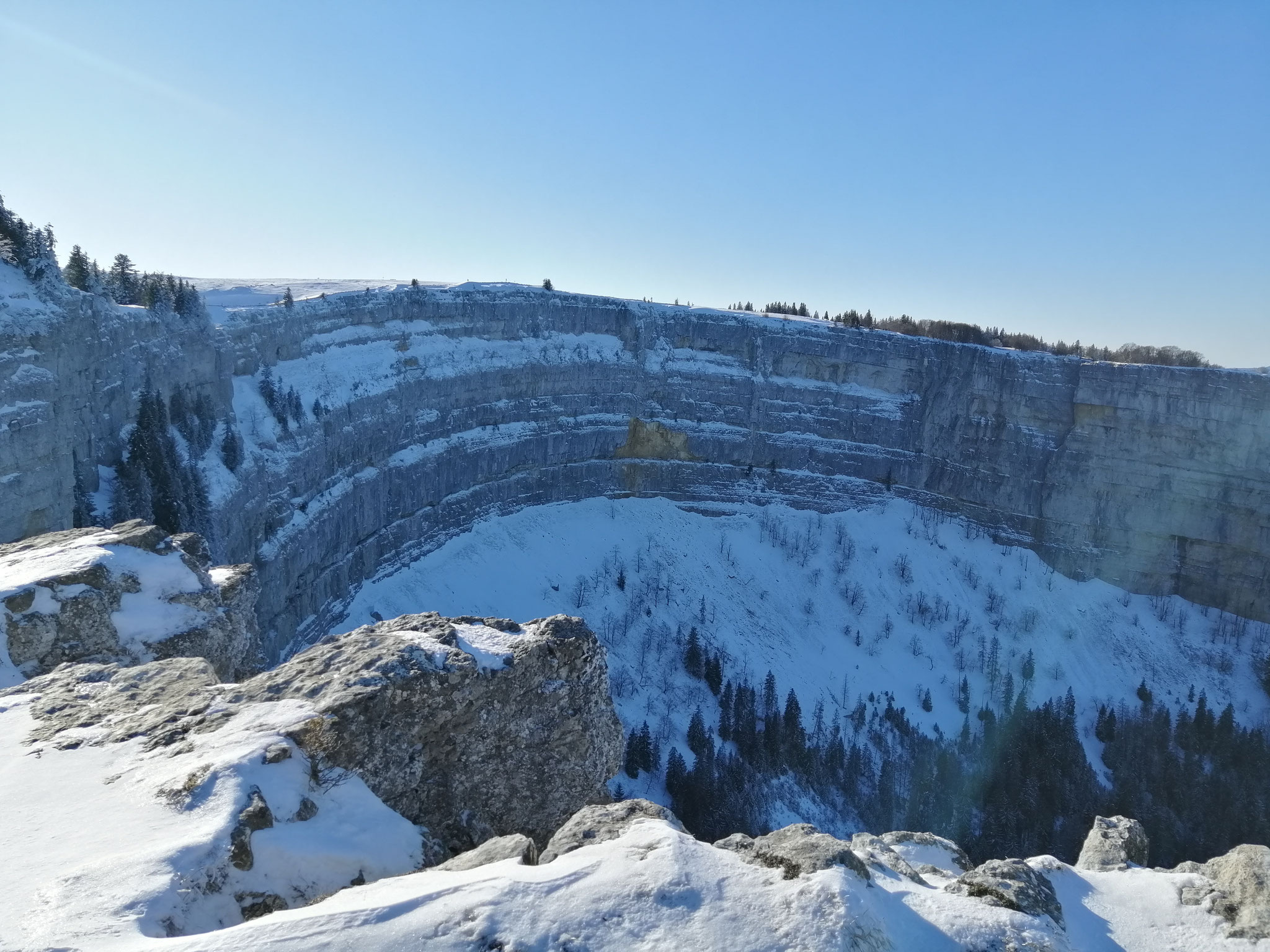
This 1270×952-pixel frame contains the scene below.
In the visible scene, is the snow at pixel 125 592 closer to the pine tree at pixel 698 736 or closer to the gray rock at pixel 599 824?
the gray rock at pixel 599 824

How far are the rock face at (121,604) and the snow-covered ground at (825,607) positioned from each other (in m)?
27.4

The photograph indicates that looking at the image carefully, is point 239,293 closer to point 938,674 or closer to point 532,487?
point 532,487

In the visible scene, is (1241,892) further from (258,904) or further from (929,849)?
(258,904)

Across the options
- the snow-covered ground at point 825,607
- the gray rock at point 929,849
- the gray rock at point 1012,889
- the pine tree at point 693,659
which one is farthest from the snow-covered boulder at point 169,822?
the pine tree at point 693,659

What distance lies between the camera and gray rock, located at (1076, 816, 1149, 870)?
10531 millimetres

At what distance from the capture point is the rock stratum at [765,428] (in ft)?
163

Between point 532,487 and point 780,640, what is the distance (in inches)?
812

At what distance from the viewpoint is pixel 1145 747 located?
167ft

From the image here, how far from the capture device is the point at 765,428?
224 feet

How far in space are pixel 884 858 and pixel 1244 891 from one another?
3.68 meters

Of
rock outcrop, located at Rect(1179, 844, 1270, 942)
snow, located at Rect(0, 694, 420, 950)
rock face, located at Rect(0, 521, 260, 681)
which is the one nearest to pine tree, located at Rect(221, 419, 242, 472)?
rock face, located at Rect(0, 521, 260, 681)

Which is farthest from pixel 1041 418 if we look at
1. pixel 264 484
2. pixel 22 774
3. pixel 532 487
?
pixel 22 774

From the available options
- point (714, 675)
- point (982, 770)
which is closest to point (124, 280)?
point (714, 675)

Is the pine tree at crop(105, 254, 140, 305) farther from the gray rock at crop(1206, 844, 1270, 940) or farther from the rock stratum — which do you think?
the gray rock at crop(1206, 844, 1270, 940)
